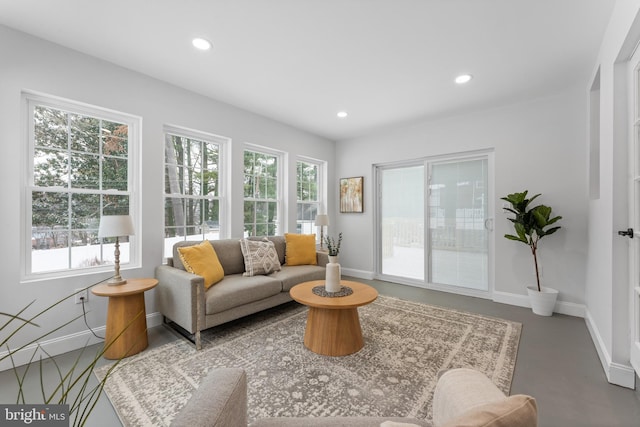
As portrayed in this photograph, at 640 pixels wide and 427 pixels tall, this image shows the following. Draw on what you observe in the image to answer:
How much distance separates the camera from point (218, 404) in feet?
3.32

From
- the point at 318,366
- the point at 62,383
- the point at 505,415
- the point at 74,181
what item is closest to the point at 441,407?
the point at 505,415

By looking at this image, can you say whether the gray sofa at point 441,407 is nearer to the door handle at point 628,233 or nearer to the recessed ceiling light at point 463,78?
the door handle at point 628,233

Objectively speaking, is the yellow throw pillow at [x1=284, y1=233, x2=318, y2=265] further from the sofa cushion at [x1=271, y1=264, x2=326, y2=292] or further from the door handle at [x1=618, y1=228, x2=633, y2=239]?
the door handle at [x1=618, y1=228, x2=633, y2=239]

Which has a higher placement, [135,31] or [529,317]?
[135,31]

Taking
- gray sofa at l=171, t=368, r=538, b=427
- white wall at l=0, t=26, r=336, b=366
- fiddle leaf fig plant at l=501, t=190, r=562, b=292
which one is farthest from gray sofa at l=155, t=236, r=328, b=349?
fiddle leaf fig plant at l=501, t=190, r=562, b=292

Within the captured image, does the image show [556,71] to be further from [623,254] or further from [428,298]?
[428,298]

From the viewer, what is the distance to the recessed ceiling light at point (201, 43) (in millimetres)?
2536

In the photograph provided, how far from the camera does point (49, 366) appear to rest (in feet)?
7.79

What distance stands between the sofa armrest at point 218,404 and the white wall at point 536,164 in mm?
3955

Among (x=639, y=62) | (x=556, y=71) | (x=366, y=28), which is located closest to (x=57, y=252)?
(x=366, y=28)

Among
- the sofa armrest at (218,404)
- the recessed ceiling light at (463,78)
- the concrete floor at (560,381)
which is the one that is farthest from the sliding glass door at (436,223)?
the sofa armrest at (218,404)

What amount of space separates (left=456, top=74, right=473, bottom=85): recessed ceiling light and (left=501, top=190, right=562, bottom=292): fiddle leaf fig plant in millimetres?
1490

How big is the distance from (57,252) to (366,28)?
336 cm

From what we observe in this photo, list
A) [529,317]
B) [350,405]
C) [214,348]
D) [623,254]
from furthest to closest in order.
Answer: [529,317] < [214,348] < [623,254] < [350,405]
